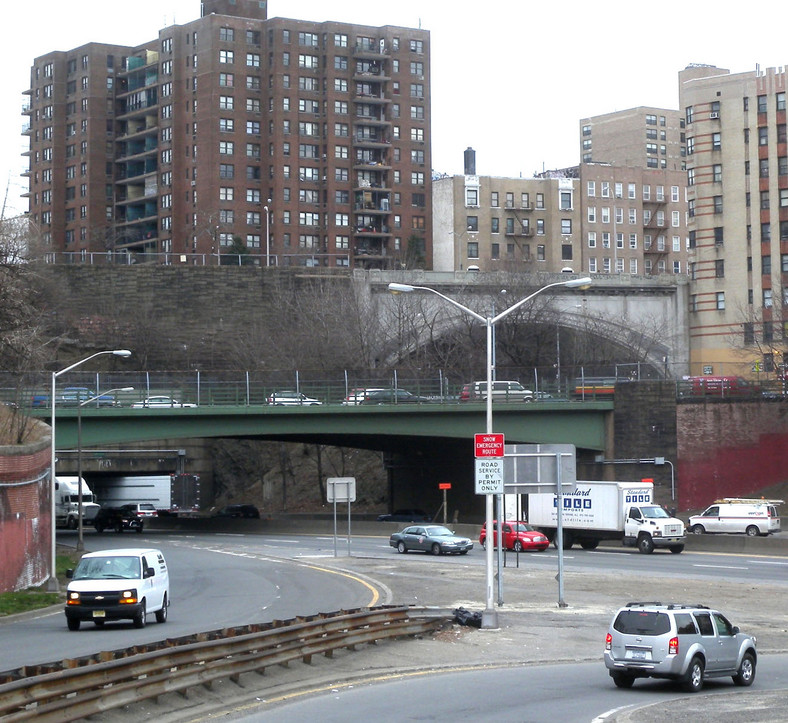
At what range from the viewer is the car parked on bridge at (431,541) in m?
53.0

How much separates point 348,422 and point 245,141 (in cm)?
7215

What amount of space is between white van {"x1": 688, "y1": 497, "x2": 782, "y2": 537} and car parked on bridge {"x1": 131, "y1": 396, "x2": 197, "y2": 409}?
2610cm

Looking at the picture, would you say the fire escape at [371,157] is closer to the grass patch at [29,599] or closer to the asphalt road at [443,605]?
the asphalt road at [443,605]

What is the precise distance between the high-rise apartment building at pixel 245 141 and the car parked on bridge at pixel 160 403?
60869mm

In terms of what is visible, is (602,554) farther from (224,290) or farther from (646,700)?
(224,290)

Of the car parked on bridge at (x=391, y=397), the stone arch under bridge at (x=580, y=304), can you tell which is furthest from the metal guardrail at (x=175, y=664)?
the stone arch under bridge at (x=580, y=304)

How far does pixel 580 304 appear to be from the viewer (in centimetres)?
10225

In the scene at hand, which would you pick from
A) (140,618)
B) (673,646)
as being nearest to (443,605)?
(140,618)

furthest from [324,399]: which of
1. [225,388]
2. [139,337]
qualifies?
[139,337]

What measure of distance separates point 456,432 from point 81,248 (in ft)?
284

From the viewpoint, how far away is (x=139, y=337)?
10019cm

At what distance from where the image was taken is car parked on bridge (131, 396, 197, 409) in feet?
210

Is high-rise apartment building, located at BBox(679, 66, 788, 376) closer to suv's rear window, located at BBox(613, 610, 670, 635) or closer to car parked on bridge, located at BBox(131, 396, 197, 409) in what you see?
car parked on bridge, located at BBox(131, 396, 197, 409)

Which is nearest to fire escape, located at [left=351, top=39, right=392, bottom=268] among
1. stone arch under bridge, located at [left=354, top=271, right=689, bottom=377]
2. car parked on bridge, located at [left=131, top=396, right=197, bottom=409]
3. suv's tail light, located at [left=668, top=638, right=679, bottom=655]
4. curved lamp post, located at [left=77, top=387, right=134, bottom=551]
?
stone arch under bridge, located at [left=354, top=271, right=689, bottom=377]
